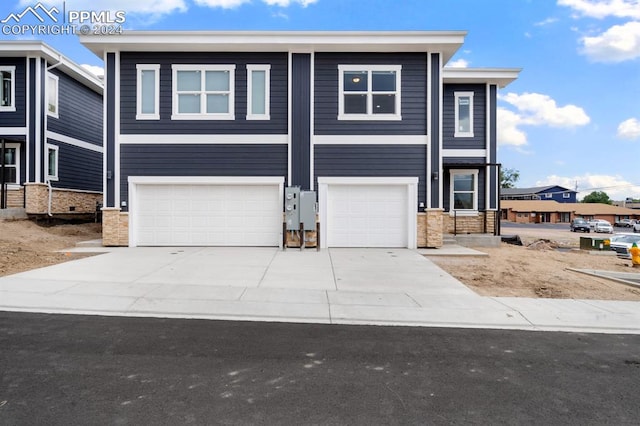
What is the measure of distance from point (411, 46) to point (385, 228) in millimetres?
6097

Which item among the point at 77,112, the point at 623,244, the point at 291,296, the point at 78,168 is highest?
the point at 77,112

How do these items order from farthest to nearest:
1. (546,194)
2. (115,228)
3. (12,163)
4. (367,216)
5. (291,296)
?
(546,194) → (12,163) → (367,216) → (115,228) → (291,296)

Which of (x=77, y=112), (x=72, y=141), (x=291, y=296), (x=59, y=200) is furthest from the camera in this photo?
(x=77, y=112)

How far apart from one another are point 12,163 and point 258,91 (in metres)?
11.4

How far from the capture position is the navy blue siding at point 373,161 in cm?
1263

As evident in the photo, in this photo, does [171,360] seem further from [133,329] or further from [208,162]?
[208,162]

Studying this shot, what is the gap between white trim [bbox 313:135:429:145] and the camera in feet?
41.4

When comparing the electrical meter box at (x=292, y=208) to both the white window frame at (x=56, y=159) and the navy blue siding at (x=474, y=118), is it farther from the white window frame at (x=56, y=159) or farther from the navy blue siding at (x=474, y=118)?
the white window frame at (x=56, y=159)

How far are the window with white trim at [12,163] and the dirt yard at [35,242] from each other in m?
2.17

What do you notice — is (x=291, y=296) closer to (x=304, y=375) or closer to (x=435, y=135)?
(x=304, y=375)

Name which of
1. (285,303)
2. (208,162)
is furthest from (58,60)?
(285,303)

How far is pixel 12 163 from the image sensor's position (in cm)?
1566

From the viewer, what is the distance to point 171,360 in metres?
4.02

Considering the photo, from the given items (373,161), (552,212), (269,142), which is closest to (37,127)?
(269,142)
